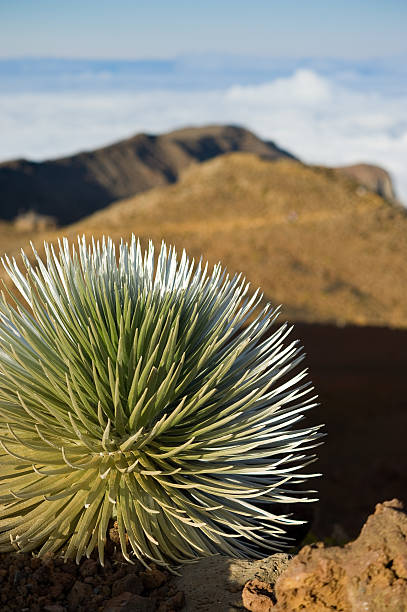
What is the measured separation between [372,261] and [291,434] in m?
22.4

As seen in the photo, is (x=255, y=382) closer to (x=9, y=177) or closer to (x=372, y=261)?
(x=372, y=261)

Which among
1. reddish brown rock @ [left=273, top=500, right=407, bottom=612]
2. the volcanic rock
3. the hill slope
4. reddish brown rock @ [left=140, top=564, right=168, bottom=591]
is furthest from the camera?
the hill slope

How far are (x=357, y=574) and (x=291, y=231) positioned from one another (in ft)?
85.4

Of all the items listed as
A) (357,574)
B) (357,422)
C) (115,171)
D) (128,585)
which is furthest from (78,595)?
(115,171)

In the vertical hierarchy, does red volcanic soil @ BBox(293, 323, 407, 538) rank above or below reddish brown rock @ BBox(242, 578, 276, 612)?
above

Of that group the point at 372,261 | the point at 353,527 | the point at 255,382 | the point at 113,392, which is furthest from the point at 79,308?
the point at 372,261

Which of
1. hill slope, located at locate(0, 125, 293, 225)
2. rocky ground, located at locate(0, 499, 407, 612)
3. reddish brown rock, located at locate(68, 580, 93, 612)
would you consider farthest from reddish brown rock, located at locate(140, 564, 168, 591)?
hill slope, located at locate(0, 125, 293, 225)

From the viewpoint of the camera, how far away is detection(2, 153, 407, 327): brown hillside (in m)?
21.6

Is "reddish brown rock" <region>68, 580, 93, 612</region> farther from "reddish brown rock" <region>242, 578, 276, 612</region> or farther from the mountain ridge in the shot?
the mountain ridge

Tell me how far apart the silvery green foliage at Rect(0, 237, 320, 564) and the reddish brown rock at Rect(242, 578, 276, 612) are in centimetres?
36

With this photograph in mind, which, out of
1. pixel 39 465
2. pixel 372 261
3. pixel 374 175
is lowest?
pixel 39 465

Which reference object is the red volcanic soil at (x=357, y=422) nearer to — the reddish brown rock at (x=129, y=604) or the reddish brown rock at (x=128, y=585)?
the reddish brown rock at (x=128, y=585)

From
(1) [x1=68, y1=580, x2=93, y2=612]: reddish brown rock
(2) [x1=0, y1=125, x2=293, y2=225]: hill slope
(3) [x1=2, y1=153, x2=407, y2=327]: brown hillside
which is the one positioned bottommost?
(1) [x1=68, y1=580, x2=93, y2=612]: reddish brown rock

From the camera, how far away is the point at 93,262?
3.35 meters
